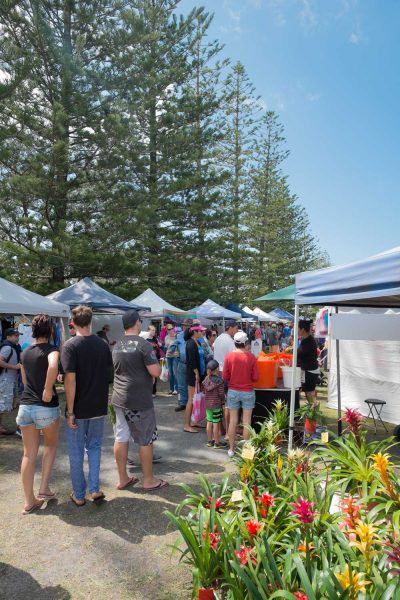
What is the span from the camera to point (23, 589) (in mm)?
2568

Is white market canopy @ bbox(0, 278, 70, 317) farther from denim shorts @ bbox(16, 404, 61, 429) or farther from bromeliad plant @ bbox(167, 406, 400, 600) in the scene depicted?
bromeliad plant @ bbox(167, 406, 400, 600)

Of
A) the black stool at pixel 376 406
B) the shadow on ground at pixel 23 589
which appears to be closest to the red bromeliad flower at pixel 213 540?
the shadow on ground at pixel 23 589

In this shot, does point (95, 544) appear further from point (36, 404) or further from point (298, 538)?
point (298, 538)

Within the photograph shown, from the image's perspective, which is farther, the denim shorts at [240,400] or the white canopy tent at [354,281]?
the denim shorts at [240,400]

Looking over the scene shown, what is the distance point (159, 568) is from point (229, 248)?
2107 centimetres

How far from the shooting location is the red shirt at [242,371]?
4859mm

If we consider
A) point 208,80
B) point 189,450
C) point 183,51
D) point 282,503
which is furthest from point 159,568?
point 208,80

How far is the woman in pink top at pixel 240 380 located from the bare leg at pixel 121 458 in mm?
1382

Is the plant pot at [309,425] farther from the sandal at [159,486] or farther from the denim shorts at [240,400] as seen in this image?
the sandal at [159,486]

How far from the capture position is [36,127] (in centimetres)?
1512

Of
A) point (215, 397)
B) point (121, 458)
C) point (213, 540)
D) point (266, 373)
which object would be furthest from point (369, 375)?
point (213, 540)

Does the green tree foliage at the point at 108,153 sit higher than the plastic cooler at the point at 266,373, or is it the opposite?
the green tree foliage at the point at 108,153

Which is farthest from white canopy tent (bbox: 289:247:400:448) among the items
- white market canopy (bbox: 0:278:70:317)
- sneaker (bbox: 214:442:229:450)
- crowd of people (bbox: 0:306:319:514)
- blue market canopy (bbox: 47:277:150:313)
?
blue market canopy (bbox: 47:277:150:313)

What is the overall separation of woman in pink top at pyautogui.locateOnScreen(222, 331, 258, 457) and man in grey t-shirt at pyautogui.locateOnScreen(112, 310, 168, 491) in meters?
1.27
